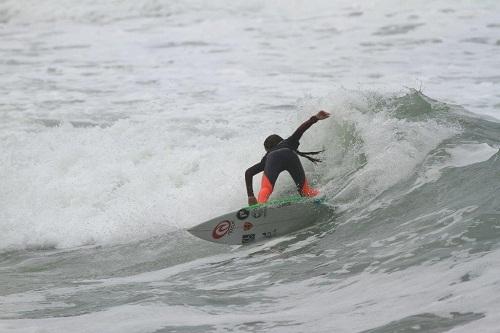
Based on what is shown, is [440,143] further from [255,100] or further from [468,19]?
[468,19]

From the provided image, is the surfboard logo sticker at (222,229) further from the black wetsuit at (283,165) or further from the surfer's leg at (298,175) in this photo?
the surfer's leg at (298,175)

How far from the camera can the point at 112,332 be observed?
622 centimetres

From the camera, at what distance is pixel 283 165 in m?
9.91

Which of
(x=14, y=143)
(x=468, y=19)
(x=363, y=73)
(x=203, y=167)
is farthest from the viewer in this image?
(x=468, y=19)

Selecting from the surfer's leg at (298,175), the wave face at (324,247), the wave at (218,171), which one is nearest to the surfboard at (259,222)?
the wave face at (324,247)

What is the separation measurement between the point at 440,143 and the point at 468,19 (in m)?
14.9

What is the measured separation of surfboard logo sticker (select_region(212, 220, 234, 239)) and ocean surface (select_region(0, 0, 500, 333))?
0.20m

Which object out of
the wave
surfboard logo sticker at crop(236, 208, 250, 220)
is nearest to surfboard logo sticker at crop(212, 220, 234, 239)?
surfboard logo sticker at crop(236, 208, 250, 220)

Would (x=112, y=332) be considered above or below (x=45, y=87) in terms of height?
below

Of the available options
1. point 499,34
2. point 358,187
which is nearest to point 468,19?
point 499,34

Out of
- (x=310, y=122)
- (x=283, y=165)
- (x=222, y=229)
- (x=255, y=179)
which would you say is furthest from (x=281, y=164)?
(x=255, y=179)

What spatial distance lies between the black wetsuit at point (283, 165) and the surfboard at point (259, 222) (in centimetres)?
48

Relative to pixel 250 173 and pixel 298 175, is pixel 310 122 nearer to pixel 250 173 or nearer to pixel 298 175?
pixel 298 175

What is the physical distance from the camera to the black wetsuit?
984cm
